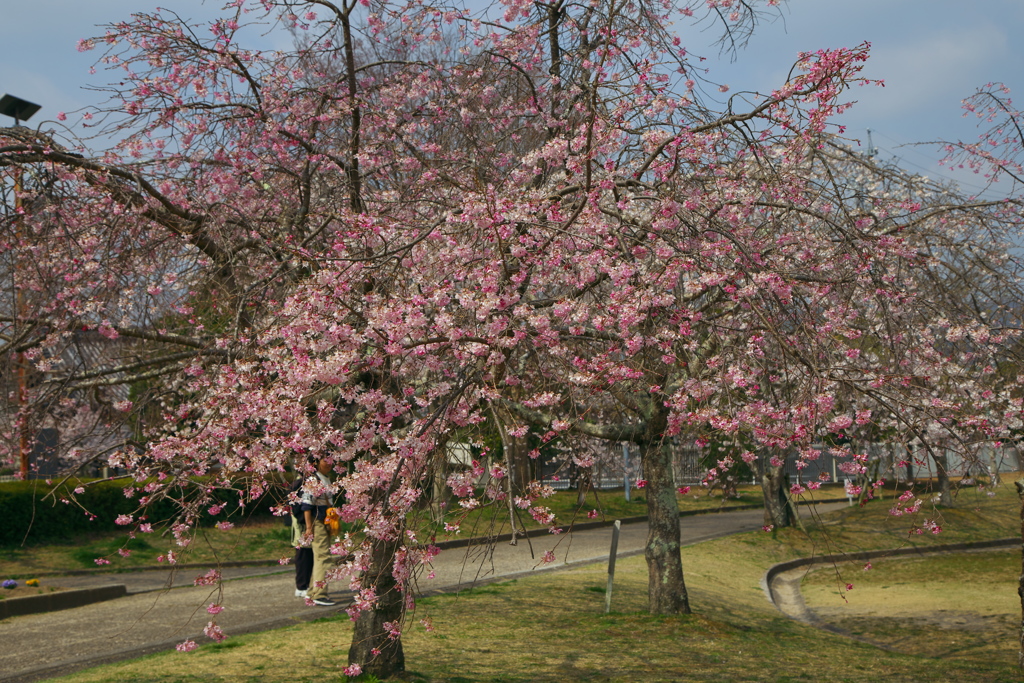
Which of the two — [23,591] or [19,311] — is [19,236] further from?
[23,591]

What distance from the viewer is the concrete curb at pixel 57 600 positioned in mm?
10203

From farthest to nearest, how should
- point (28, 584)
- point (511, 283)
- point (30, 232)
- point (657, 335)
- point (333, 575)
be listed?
point (28, 584) → point (657, 335) → point (30, 232) → point (511, 283) → point (333, 575)

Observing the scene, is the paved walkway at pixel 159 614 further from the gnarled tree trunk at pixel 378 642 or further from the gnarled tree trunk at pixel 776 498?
the gnarled tree trunk at pixel 776 498

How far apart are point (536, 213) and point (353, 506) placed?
2.30 metres

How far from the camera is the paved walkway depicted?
772cm

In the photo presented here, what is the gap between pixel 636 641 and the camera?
9008 mm

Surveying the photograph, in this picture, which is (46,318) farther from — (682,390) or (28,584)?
(28,584)

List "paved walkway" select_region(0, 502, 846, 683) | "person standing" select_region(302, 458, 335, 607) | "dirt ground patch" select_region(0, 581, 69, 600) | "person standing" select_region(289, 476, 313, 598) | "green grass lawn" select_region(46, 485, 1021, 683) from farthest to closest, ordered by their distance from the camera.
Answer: "dirt ground patch" select_region(0, 581, 69, 600) → "person standing" select_region(289, 476, 313, 598) → "person standing" select_region(302, 458, 335, 607) → "paved walkway" select_region(0, 502, 846, 683) → "green grass lawn" select_region(46, 485, 1021, 683)

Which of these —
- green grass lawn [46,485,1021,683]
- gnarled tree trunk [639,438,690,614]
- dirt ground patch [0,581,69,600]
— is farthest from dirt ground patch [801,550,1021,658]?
dirt ground patch [0,581,69,600]

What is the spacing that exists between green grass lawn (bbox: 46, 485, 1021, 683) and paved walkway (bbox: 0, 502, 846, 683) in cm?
56

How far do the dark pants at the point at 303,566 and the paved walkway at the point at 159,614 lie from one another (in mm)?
307

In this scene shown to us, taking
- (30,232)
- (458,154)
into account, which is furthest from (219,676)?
(458,154)

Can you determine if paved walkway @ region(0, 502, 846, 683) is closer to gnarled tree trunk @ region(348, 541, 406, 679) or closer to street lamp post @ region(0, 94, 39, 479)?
gnarled tree trunk @ region(348, 541, 406, 679)

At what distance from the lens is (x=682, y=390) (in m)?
7.85
